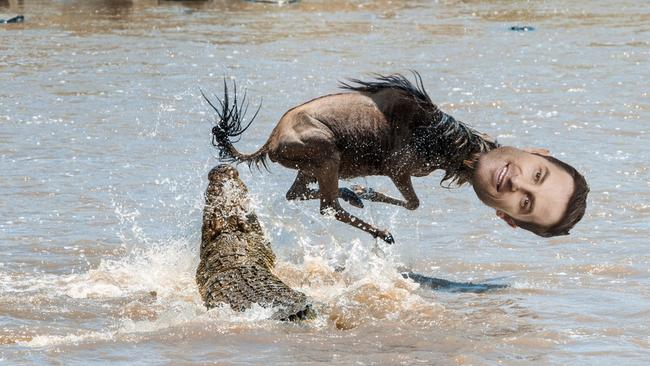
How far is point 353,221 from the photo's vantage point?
669 centimetres

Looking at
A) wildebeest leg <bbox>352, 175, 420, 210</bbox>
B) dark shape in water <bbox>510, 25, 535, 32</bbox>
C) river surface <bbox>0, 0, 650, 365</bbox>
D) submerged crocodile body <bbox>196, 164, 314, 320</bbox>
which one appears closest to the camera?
river surface <bbox>0, 0, 650, 365</bbox>

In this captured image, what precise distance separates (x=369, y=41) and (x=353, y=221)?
11.7 metres

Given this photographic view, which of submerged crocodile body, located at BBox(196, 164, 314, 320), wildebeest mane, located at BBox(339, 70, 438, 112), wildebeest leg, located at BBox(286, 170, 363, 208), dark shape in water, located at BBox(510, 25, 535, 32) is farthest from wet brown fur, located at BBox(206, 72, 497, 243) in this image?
dark shape in water, located at BBox(510, 25, 535, 32)

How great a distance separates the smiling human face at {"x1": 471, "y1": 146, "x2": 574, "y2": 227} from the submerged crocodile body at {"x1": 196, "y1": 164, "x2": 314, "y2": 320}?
1.01 metres

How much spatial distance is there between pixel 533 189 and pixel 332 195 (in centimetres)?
156

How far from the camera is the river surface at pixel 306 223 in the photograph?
523 centimetres

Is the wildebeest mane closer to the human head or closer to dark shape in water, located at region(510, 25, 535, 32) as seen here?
the human head

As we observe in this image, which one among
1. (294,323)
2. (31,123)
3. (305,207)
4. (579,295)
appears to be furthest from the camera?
(31,123)

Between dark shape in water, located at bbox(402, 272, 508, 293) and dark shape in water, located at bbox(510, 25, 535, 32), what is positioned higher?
dark shape in water, located at bbox(510, 25, 535, 32)

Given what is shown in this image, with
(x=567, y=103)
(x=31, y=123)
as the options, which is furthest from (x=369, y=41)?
(x=31, y=123)

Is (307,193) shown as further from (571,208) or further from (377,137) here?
(571,208)

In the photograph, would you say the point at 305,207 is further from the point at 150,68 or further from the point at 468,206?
the point at 150,68

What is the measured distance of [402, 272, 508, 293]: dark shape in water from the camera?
635cm

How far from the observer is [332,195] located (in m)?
6.59
